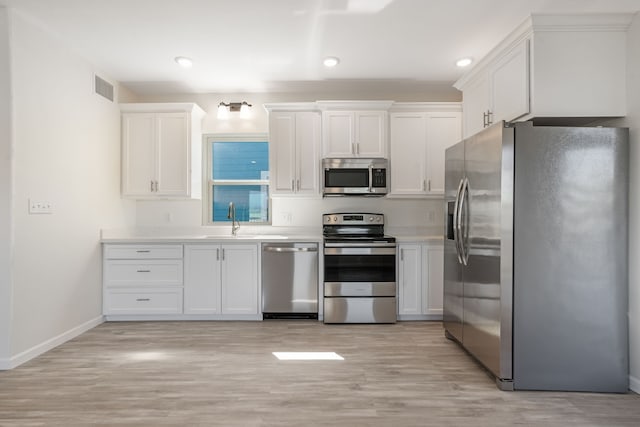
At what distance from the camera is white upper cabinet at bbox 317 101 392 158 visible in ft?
13.2

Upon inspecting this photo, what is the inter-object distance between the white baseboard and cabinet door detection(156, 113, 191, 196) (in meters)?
1.50

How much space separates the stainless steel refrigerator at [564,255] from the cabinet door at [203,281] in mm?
2696

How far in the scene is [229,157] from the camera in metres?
4.51

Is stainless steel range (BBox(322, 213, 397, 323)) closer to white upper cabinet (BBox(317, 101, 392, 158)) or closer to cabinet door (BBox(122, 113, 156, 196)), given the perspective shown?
white upper cabinet (BBox(317, 101, 392, 158))

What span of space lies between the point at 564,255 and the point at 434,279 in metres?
1.60

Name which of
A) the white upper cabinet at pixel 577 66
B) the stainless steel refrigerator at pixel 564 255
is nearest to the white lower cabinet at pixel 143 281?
the stainless steel refrigerator at pixel 564 255

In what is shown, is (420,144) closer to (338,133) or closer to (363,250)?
(338,133)

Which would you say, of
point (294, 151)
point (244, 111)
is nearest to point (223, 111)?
point (244, 111)

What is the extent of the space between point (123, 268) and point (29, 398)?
5.49 ft

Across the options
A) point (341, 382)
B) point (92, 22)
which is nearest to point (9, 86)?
point (92, 22)

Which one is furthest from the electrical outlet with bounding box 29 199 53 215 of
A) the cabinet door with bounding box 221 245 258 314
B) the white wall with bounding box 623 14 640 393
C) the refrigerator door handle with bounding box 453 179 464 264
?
the white wall with bounding box 623 14 640 393

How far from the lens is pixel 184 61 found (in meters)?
3.51

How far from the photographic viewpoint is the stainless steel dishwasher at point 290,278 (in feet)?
12.4

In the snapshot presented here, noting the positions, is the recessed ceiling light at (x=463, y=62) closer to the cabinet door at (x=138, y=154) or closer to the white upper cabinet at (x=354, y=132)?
the white upper cabinet at (x=354, y=132)
